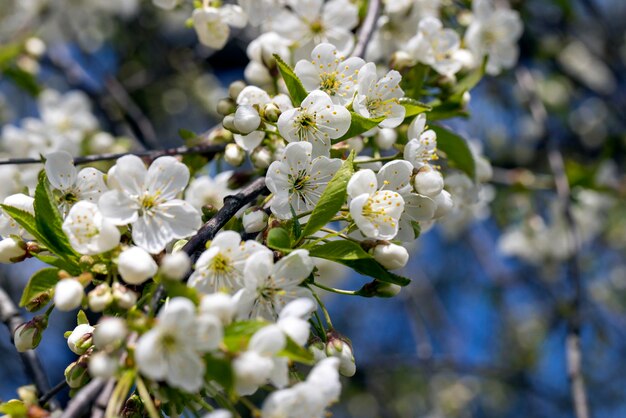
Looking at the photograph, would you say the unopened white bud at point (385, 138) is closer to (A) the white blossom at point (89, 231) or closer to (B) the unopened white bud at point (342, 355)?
(B) the unopened white bud at point (342, 355)

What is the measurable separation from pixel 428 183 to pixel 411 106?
0.73ft

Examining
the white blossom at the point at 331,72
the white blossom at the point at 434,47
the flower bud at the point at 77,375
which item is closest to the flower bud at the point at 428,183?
the white blossom at the point at 331,72

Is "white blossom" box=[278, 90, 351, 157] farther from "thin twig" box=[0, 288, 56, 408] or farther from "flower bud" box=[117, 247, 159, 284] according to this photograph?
"thin twig" box=[0, 288, 56, 408]

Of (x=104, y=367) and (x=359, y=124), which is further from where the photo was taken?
(x=359, y=124)

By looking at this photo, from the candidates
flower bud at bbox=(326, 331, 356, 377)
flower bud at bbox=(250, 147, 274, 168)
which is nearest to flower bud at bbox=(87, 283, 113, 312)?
flower bud at bbox=(326, 331, 356, 377)

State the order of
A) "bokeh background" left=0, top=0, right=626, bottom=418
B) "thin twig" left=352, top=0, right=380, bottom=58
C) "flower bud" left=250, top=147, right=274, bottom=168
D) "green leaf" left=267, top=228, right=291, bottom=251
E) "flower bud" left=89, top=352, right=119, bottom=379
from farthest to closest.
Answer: "bokeh background" left=0, top=0, right=626, bottom=418 < "thin twig" left=352, top=0, right=380, bottom=58 < "flower bud" left=250, top=147, right=274, bottom=168 < "green leaf" left=267, top=228, right=291, bottom=251 < "flower bud" left=89, top=352, right=119, bottom=379

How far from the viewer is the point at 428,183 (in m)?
1.45

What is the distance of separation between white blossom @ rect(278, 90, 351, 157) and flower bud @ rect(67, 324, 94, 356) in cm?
59

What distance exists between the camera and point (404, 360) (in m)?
3.53

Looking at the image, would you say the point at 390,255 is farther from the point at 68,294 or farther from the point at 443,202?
the point at 68,294

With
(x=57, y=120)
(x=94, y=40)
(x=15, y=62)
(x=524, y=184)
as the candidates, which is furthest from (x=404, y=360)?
(x=94, y=40)

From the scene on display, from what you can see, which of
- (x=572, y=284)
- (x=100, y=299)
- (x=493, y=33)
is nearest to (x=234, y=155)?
(x=100, y=299)

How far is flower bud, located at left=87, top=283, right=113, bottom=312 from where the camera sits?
1.19 meters

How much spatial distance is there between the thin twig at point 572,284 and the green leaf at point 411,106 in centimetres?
112
